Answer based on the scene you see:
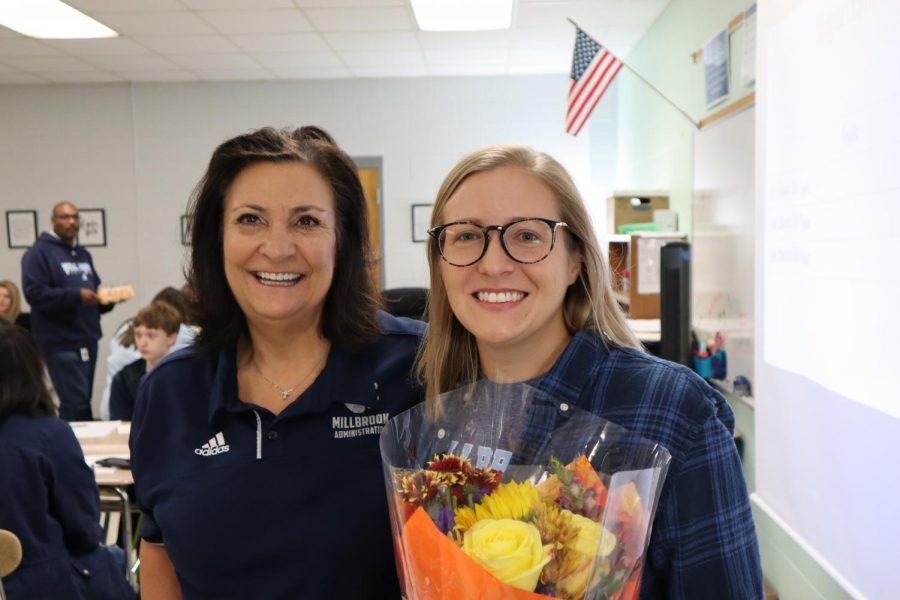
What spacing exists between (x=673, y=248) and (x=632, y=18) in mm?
2739

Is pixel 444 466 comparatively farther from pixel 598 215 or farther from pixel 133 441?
pixel 598 215

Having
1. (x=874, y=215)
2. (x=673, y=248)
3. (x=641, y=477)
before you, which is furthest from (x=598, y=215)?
(x=641, y=477)

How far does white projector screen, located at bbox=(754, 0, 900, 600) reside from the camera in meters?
1.69

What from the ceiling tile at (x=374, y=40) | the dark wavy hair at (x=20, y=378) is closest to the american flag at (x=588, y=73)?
the ceiling tile at (x=374, y=40)

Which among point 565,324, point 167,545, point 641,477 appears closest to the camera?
point 641,477

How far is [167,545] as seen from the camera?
1.34m

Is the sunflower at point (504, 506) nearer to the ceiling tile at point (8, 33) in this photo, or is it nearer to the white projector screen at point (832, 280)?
the white projector screen at point (832, 280)

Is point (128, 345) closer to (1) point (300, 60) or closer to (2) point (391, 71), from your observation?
(1) point (300, 60)

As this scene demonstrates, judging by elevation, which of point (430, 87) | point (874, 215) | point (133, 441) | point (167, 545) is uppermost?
point (430, 87)

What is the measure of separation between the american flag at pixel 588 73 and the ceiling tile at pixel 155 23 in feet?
8.52

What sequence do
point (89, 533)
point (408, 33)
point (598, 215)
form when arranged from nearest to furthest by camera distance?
point (89, 533) < point (408, 33) < point (598, 215)

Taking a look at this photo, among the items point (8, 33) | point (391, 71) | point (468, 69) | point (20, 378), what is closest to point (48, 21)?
point (8, 33)

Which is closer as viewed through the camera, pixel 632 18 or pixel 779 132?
pixel 779 132

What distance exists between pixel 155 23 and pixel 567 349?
5.21m
